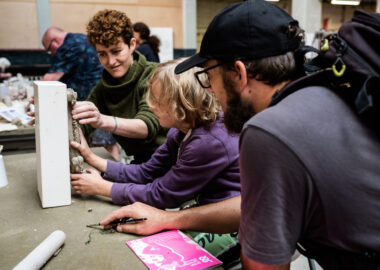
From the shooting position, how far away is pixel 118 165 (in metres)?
1.67

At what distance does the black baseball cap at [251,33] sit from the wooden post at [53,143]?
0.64m

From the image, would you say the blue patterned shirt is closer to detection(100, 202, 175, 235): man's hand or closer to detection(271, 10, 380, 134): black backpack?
detection(100, 202, 175, 235): man's hand

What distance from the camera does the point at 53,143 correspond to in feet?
4.33

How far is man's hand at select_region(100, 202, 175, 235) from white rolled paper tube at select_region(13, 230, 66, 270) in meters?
0.17

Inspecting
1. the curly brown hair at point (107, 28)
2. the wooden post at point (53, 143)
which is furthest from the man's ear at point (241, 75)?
the curly brown hair at point (107, 28)

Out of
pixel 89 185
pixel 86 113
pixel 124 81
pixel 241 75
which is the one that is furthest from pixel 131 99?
pixel 241 75

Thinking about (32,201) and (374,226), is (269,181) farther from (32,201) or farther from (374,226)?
(32,201)

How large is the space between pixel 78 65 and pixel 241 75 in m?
2.85

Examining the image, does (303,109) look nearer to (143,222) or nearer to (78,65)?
(143,222)

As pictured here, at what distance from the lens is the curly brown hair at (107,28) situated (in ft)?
6.79

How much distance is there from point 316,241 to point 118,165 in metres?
1.06

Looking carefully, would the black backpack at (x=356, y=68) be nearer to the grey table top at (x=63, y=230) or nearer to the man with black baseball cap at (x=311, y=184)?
the man with black baseball cap at (x=311, y=184)

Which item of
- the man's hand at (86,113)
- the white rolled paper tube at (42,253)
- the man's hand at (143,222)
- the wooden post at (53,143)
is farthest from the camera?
the man's hand at (86,113)

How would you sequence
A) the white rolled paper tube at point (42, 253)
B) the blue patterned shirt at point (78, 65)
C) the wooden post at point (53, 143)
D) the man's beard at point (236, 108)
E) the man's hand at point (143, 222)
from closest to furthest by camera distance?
1. the white rolled paper tube at point (42, 253)
2. the man's beard at point (236, 108)
3. the man's hand at point (143, 222)
4. the wooden post at point (53, 143)
5. the blue patterned shirt at point (78, 65)
